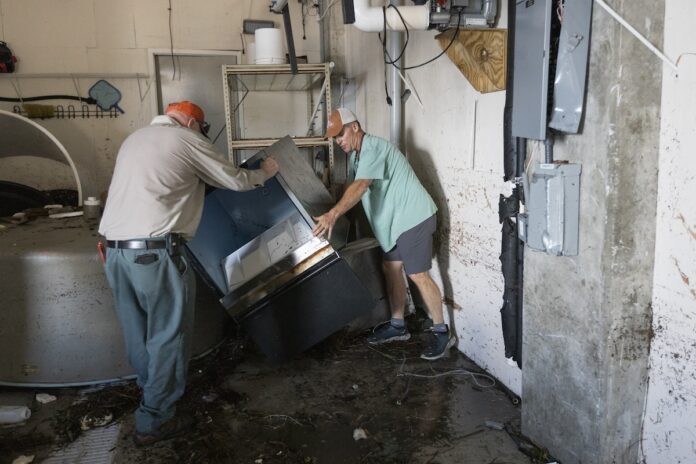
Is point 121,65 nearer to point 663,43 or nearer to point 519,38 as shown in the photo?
point 519,38

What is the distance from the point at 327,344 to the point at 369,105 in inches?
75.8

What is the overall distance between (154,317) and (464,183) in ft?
5.35

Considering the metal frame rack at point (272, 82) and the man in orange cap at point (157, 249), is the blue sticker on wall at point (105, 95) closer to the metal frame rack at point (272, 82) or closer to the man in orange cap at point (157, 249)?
the metal frame rack at point (272, 82)

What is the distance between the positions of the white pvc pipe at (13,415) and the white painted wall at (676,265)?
259 cm

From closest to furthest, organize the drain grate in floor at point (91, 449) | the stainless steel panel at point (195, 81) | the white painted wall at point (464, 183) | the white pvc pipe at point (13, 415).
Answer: the drain grate in floor at point (91, 449), the white pvc pipe at point (13, 415), the white painted wall at point (464, 183), the stainless steel panel at point (195, 81)

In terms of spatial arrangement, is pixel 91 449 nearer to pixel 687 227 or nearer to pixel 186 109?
pixel 186 109

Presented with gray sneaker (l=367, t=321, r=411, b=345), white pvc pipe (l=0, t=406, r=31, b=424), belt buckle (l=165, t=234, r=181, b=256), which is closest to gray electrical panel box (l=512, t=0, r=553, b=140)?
belt buckle (l=165, t=234, r=181, b=256)

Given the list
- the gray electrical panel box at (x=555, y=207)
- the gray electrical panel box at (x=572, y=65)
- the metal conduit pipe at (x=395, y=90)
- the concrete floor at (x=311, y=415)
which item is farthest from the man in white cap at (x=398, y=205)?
the gray electrical panel box at (x=572, y=65)

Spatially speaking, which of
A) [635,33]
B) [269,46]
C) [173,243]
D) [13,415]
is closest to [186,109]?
[173,243]

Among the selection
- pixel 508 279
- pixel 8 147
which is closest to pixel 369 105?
pixel 508 279

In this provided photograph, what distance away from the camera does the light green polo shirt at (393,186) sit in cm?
294

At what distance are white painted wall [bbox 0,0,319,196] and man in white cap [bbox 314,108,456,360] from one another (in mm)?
1953

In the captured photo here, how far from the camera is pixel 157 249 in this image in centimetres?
225

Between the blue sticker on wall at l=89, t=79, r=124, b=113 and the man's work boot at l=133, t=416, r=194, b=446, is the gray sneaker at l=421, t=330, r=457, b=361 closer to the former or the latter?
the man's work boot at l=133, t=416, r=194, b=446
